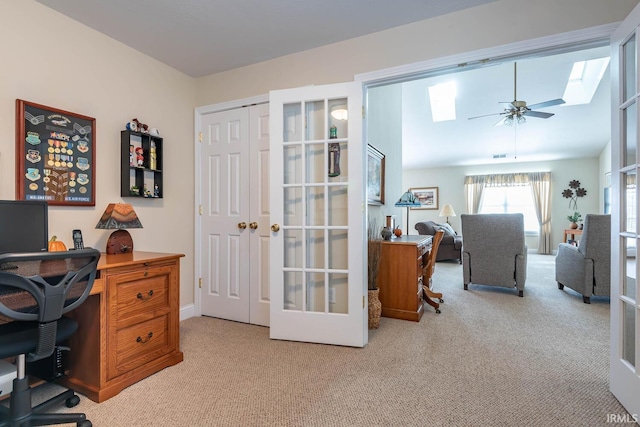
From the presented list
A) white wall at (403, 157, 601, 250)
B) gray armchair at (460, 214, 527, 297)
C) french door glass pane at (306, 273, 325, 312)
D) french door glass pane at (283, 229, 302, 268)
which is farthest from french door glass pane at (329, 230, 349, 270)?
white wall at (403, 157, 601, 250)

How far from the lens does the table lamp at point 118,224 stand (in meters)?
2.22

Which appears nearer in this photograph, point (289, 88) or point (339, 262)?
point (339, 262)

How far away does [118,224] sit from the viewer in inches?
87.4

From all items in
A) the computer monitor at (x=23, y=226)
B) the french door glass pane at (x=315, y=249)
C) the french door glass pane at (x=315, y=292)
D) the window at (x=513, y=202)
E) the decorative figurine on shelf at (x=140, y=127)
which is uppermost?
the decorative figurine on shelf at (x=140, y=127)

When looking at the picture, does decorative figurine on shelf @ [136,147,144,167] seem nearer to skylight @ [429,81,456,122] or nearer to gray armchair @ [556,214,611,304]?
gray armchair @ [556,214,611,304]

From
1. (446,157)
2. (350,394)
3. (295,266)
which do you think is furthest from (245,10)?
(446,157)

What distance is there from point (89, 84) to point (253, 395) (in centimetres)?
251

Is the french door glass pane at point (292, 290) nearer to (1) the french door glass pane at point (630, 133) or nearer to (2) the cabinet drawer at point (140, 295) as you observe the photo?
(2) the cabinet drawer at point (140, 295)

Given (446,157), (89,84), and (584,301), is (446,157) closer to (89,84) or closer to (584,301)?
(584,301)

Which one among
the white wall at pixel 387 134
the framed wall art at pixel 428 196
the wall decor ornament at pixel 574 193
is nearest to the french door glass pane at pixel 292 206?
the white wall at pixel 387 134

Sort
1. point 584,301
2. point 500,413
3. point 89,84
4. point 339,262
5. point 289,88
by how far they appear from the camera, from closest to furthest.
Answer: point 500,413
point 89,84
point 339,262
point 289,88
point 584,301

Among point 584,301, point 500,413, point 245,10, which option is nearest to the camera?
point 500,413

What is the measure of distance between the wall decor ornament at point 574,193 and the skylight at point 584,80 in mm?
3079

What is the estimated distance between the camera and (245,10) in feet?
7.18
